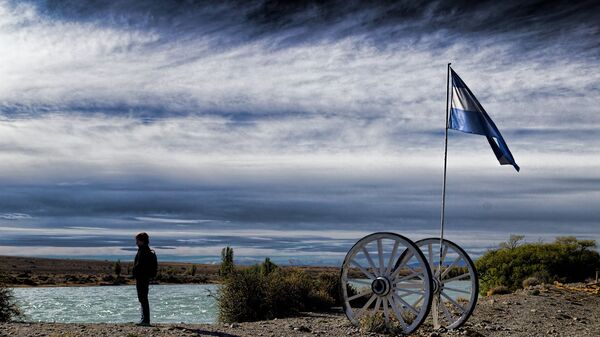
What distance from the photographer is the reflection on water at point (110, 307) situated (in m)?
27.7

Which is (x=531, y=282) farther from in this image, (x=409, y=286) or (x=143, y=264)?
(x=143, y=264)

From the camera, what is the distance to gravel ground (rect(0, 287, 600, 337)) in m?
15.4

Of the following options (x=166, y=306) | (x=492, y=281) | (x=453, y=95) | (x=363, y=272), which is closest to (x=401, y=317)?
(x=363, y=272)

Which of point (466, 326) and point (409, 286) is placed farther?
point (466, 326)

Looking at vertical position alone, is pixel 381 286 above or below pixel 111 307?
above

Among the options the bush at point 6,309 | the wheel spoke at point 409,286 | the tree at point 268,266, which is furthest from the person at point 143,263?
the tree at point 268,266

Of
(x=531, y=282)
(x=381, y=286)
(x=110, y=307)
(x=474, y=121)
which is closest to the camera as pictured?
(x=381, y=286)

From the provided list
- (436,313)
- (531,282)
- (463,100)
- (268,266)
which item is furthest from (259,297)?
(531,282)

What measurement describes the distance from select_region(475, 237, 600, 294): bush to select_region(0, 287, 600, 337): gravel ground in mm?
13609

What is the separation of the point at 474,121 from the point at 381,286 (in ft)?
17.3

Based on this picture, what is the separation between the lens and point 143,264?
16.2 metres

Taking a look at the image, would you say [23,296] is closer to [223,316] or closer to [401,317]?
[223,316]

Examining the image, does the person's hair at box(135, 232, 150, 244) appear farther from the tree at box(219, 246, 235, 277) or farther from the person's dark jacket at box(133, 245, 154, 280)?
the tree at box(219, 246, 235, 277)

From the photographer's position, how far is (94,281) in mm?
61875
